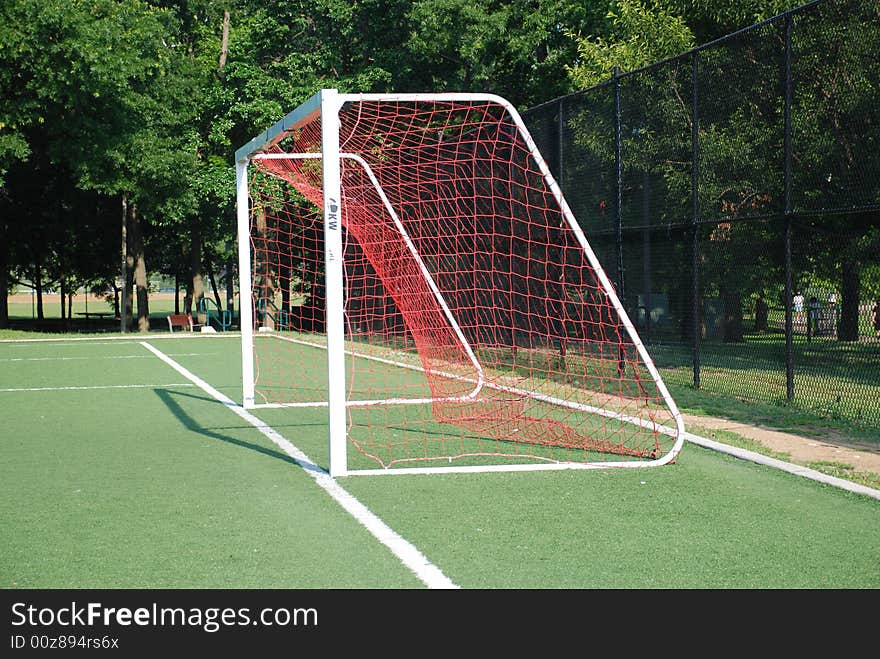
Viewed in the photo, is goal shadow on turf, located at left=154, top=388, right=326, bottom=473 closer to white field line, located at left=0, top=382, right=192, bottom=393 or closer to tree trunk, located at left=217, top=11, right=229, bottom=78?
white field line, located at left=0, top=382, right=192, bottom=393

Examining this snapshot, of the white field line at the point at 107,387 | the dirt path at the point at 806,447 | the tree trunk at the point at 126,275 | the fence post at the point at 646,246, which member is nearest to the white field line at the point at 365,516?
the white field line at the point at 107,387

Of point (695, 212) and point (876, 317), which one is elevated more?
point (695, 212)

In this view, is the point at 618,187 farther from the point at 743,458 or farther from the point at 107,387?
the point at 107,387

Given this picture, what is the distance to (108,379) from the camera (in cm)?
1445

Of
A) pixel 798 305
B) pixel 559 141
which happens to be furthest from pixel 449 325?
→ pixel 798 305

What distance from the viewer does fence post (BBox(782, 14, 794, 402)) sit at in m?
9.66

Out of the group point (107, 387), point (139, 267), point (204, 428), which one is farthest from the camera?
point (139, 267)

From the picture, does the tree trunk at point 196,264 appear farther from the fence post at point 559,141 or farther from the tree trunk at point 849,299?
the tree trunk at point 849,299

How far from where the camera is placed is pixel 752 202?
11.2 metres

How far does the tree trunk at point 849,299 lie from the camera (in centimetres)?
1015

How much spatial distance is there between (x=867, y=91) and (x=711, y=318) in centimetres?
332

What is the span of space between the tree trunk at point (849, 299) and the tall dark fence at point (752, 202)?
1 centimetres

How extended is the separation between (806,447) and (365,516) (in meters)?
4.05

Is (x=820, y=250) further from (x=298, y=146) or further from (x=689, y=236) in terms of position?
(x=298, y=146)
